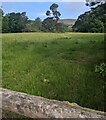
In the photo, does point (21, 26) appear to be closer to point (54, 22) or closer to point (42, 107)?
point (54, 22)

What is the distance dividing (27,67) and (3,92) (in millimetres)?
5519

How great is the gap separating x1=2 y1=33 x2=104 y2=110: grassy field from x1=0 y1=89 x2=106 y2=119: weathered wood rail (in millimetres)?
2859

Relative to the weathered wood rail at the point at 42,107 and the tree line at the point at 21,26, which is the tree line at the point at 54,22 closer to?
the tree line at the point at 21,26

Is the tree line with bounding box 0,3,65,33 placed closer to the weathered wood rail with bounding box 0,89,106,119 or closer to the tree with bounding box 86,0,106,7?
the tree with bounding box 86,0,106,7

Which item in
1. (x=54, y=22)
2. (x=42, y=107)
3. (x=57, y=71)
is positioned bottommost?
(x=57, y=71)

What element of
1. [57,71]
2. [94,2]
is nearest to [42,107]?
[57,71]

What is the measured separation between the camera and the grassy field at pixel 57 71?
7441mm

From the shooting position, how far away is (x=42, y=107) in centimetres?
394

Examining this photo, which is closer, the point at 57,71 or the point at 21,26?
the point at 57,71

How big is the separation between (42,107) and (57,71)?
5.46m

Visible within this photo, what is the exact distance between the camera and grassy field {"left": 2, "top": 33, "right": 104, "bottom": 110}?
744 centimetres

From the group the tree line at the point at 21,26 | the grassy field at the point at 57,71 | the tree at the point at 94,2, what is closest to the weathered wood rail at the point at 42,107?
the grassy field at the point at 57,71

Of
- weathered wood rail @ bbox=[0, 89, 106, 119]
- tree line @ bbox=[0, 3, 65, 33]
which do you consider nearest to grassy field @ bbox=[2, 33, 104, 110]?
weathered wood rail @ bbox=[0, 89, 106, 119]

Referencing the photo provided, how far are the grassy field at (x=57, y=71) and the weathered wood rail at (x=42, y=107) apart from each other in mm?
2859
